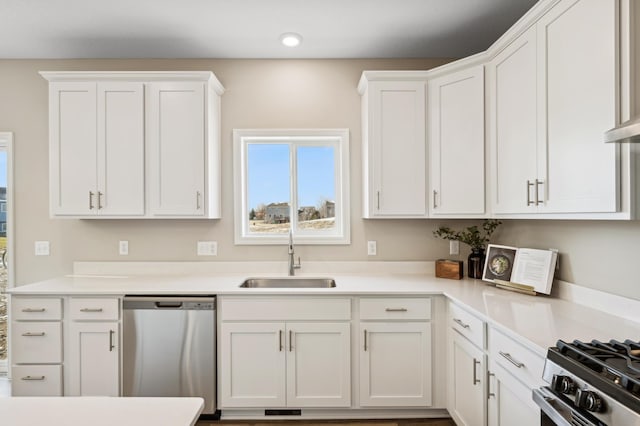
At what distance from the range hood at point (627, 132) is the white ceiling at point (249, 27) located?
4.57 ft

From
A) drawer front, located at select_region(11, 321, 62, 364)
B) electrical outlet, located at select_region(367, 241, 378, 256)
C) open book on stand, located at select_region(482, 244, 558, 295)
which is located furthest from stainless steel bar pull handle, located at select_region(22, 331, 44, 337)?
open book on stand, located at select_region(482, 244, 558, 295)

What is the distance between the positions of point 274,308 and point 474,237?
1.61 m

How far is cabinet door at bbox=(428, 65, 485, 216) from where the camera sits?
7.95 ft

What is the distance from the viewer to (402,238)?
300cm

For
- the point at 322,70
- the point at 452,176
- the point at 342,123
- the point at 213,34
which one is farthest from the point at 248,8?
the point at 452,176

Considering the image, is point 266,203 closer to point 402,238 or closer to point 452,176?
point 402,238

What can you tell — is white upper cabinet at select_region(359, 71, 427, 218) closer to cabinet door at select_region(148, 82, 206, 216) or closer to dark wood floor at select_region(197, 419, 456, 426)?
cabinet door at select_region(148, 82, 206, 216)

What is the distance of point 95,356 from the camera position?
235 cm

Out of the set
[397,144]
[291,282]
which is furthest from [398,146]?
[291,282]

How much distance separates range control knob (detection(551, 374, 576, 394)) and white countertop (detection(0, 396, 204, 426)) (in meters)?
1.10

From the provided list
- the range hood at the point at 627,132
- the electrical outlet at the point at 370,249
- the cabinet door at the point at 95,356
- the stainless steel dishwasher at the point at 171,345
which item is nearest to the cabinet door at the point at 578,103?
the range hood at the point at 627,132

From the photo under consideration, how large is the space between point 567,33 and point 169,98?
2438mm

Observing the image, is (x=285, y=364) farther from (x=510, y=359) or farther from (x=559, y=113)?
(x=559, y=113)

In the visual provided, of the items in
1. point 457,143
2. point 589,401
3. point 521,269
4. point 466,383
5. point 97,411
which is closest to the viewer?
point 97,411
